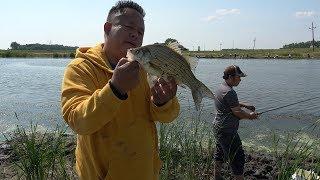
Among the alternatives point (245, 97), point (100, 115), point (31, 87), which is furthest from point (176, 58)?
point (31, 87)

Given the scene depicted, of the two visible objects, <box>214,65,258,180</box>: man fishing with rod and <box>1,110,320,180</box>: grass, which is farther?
<box>214,65,258,180</box>: man fishing with rod

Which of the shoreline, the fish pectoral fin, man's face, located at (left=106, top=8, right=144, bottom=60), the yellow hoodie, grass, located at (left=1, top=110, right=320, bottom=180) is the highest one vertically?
man's face, located at (left=106, top=8, right=144, bottom=60)

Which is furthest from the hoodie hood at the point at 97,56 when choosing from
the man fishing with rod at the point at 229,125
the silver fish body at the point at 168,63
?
the man fishing with rod at the point at 229,125

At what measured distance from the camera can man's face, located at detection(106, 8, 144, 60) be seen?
3049 mm

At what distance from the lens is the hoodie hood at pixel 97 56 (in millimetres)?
3033

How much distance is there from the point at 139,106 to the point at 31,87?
28.3 metres

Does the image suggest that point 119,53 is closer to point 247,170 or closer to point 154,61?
point 154,61

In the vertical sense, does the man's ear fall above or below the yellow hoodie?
above

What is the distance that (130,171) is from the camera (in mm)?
3062

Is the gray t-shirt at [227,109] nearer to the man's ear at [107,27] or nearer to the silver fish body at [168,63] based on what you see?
the silver fish body at [168,63]

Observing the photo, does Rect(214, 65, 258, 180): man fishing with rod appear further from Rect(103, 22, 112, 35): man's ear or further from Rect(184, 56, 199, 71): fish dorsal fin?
Rect(103, 22, 112, 35): man's ear

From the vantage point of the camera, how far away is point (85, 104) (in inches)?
105

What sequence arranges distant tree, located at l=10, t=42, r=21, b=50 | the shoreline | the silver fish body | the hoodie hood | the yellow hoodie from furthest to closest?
distant tree, located at l=10, t=42, r=21, b=50
the shoreline
the hoodie hood
the yellow hoodie
the silver fish body

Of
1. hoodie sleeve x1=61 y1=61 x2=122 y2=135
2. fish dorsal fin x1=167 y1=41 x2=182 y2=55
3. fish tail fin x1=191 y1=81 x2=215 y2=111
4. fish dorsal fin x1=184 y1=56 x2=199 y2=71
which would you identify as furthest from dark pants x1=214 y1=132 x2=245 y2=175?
hoodie sleeve x1=61 y1=61 x2=122 y2=135
